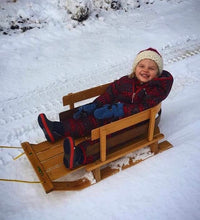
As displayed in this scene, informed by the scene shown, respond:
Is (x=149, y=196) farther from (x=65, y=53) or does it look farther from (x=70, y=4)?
(x=70, y=4)

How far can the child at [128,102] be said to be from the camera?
8.67 feet

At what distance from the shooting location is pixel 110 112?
269cm

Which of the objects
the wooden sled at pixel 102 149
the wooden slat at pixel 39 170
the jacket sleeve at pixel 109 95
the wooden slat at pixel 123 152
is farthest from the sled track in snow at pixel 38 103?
the wooden slat at pixel 123 152

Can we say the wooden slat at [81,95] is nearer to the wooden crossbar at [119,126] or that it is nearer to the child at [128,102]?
the child at [128,102]

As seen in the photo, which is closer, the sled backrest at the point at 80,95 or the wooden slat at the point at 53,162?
the wooden slat at the point at 53,162

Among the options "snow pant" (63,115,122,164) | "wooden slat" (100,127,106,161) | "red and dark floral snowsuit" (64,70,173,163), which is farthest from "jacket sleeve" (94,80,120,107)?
"wooden slat" (100,127,106,161)

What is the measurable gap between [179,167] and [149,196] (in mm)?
518

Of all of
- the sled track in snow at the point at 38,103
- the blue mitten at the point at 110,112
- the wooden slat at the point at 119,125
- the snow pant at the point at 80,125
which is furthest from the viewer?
the sled track in snow at the point at 38,103

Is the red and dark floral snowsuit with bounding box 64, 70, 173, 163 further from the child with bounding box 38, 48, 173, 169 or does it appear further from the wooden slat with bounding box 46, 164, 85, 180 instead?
the wooden slat with bounding box 46, 164, 85, 180

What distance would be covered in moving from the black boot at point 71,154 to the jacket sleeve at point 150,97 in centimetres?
64

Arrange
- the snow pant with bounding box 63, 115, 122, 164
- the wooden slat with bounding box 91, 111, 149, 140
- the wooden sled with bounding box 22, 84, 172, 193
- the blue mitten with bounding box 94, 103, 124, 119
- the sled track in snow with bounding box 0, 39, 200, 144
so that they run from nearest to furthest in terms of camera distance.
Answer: the wooden slat with bounding box 91, 111, 149, 140, the wooden sled with bounding box 22, 84, 172, 193, the blue mitten with bounding box 94, 103, 124, 119, the snow pant with bounding box 63, 115, 122, 164, the sled track in snow with bounding box 0, 39, 200, 144

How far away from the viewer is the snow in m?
2.46

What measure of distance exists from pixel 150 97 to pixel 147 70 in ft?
1.04

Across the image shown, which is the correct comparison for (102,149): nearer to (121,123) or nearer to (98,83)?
(121,123)
